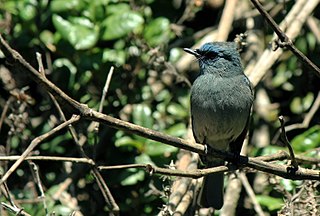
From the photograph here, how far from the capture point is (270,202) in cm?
499

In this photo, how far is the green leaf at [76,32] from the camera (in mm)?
5184

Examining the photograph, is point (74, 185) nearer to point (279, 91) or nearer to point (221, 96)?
point (221, 96)

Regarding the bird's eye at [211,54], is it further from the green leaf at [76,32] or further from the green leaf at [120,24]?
the green leaf at [76,32]

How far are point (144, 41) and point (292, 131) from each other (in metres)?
1.53

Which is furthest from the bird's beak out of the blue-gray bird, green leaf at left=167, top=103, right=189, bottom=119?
green leaf at left=167, top=103, right=189, bottom=119

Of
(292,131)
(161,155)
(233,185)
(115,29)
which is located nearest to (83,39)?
(115,29)

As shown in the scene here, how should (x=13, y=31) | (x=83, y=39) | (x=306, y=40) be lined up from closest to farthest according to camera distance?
(x=83, y=39), (x=13, y=31), (x=306, y=40)

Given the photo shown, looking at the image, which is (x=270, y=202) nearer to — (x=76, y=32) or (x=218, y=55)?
(x=218, y=55)

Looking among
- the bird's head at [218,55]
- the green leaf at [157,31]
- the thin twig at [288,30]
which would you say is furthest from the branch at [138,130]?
the green leaf at [157,31]

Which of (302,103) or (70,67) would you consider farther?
(302,103)

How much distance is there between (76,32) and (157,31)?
0.72 m

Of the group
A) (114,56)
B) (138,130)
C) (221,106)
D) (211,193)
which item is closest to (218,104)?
(221,106)

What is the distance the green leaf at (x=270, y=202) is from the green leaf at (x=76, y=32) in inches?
69.5

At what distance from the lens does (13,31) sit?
5.51 m
